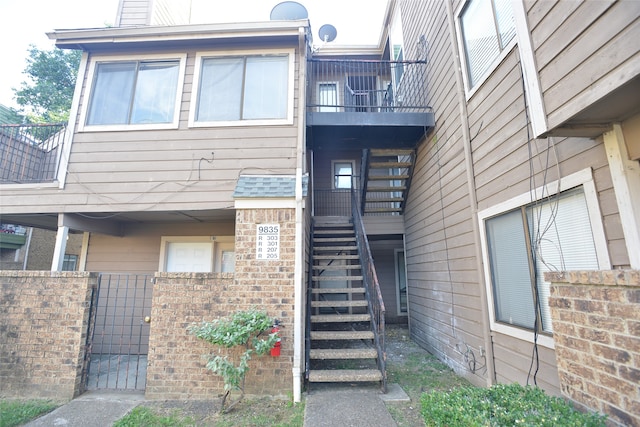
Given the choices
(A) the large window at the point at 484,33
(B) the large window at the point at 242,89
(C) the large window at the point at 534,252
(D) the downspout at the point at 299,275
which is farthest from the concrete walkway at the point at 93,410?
(A) the large window at the point at 484,33

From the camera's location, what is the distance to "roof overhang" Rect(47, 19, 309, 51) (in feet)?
15.3

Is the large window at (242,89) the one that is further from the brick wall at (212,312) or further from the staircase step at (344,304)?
the staircase step at (344,304)

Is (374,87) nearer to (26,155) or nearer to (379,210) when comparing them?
(379,210)

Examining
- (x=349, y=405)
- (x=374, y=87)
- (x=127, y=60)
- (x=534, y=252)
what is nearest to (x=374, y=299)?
(x=349, y=405)

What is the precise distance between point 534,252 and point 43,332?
19.0ft

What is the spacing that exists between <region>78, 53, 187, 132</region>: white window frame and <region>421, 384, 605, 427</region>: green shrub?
4924 mm

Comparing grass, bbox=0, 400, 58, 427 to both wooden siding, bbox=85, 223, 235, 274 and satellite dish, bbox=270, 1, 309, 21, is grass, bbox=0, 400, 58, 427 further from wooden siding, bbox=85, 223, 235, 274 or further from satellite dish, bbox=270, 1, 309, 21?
satellite dish, bbox=270, 1, 309, 21

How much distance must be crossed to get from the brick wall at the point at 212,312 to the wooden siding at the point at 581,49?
9.75 ft

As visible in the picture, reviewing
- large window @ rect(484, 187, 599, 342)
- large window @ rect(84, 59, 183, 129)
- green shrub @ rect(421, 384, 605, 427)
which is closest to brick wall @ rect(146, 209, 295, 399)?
green shrub @ rect(421, 384, 605, 427)

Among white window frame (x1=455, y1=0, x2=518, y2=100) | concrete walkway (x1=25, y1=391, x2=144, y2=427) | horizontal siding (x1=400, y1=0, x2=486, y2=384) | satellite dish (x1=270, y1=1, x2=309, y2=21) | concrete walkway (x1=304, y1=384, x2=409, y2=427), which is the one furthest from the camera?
satellite dish (x1=270, y1=1, x2=309, y2=21)

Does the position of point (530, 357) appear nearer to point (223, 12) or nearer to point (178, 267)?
point (178, 267)

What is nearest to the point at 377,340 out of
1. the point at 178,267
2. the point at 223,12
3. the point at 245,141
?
the point at 245,141

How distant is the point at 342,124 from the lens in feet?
17.4

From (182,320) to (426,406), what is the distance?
119 inches
